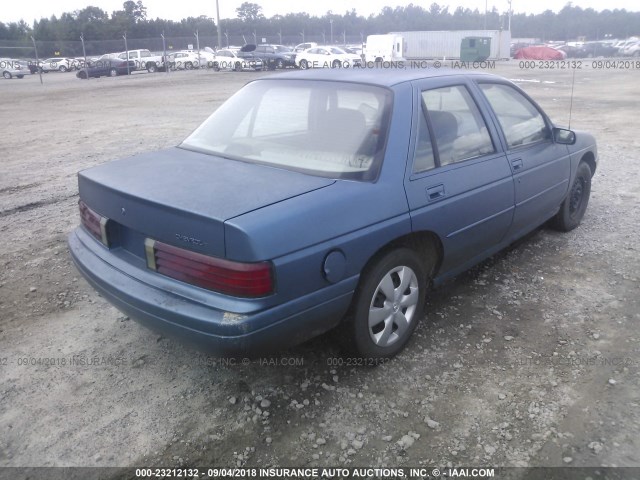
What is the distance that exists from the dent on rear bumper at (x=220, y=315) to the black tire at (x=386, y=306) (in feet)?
0.49

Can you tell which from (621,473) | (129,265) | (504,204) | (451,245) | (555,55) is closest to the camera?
(621,473)

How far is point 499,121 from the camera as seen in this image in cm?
396

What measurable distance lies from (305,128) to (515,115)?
71.7 inches

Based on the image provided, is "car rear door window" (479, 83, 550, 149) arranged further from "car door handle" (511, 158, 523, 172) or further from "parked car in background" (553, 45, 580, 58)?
"parked car in background" (553, 45, 580, 58)

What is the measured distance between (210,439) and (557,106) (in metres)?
15.1

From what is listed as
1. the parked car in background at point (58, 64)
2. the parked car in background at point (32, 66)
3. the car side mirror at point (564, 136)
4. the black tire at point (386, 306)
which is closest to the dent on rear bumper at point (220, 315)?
the black tire at point (386, 306)

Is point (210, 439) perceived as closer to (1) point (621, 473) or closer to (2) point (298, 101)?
(1) point (621, 473)

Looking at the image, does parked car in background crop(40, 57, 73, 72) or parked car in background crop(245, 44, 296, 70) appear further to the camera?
parked car in background crop(40, 57, 73, 72)

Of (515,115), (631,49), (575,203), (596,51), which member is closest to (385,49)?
(631,49)

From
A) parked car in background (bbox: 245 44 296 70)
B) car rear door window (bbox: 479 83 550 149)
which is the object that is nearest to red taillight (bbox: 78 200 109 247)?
car rear door window (bbox: 479 83 550 149)

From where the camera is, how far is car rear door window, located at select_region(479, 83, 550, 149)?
404 centimetres

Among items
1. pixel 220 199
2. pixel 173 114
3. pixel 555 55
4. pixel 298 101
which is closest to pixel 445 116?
pixel 298 101

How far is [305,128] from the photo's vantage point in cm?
345

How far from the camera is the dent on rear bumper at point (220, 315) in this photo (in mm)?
2502
